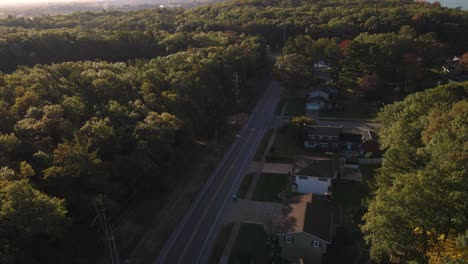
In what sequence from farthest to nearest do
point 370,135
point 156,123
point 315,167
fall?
point 370,135 → point 315,167 → point 156,123

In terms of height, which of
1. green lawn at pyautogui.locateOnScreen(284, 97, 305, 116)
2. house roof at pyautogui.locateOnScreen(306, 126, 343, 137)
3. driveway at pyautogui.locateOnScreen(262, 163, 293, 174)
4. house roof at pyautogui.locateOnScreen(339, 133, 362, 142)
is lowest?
green lawn at pyautogui.locateOnScreen(284, 97, 305, 116)

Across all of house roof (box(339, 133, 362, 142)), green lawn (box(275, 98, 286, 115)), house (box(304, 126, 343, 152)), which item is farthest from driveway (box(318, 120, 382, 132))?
green lawn (box(275, 98, 286, 115))

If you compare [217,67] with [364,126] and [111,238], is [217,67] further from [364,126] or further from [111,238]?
[111,238]

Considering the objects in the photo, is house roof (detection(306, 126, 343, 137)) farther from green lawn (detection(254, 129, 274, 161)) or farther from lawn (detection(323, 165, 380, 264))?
lawn (detection(323, 165, 380, 264))

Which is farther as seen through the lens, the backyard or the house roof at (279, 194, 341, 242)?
the backyard

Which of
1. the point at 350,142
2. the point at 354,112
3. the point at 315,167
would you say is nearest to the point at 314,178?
the point at 315,167

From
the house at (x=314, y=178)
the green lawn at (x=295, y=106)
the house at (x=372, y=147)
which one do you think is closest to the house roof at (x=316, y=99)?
the green lawn at (x=295, y=106)

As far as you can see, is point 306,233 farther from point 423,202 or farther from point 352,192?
point 352,192
